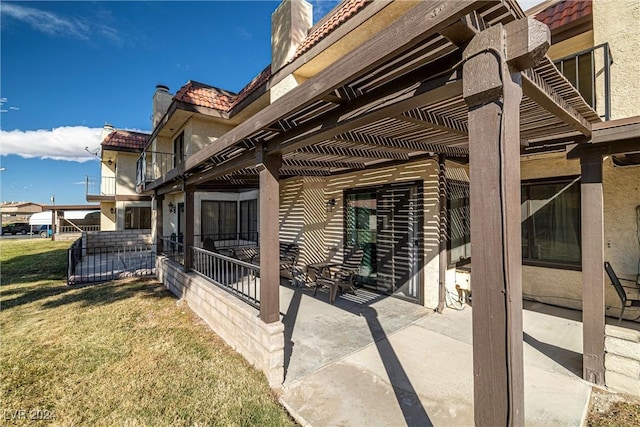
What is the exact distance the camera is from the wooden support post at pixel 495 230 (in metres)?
1.57

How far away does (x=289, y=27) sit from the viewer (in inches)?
329

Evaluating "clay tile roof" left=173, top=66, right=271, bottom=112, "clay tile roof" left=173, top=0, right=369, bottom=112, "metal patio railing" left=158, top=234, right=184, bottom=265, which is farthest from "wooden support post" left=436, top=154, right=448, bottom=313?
"clay tile roof" left=173, top=66, right=271, bottom=112

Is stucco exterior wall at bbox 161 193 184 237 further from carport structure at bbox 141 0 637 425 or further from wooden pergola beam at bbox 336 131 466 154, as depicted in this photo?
carport structure at bbox 141 0 637 425

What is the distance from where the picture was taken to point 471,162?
66.7 inches

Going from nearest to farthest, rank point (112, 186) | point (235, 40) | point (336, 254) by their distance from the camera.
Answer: point (336, 254) < point (235, 40) < point (112, 186)

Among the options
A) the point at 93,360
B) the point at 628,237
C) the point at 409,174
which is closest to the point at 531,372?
the point at 628,237

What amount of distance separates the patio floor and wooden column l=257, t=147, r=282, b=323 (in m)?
0.94

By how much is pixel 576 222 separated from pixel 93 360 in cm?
880

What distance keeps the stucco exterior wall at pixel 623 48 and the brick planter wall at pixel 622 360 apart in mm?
3480

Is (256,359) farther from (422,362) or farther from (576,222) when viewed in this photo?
(576,222)

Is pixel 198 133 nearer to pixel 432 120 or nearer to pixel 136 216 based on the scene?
pixel 432 120

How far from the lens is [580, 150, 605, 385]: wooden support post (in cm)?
347

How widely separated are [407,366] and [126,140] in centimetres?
2155

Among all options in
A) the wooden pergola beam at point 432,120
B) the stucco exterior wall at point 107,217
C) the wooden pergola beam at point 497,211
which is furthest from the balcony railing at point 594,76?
the stucco exterior wall at point 107,217
